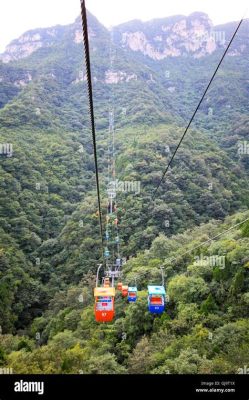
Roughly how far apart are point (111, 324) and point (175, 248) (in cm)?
627

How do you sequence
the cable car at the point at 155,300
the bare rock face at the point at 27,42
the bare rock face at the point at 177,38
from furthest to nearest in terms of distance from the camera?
the bare rock face at the point at 27,42 < the bare rock face at the point at 177,38 < the cable car at the point at 155,300

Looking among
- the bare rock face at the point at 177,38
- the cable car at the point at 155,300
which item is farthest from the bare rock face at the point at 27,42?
the cable car at the point at 155,300

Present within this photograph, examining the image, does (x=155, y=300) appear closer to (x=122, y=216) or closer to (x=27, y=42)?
(x=122, y=216)

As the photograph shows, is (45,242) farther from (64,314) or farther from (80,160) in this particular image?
(80,160)

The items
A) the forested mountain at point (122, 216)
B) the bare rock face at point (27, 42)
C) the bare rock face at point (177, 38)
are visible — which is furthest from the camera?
the bare rock face at point (27, 42)

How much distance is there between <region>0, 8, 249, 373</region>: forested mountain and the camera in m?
14.7

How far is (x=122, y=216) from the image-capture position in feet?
94.7

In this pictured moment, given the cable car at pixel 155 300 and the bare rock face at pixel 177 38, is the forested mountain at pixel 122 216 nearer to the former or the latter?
the cable car at pixel 155 300

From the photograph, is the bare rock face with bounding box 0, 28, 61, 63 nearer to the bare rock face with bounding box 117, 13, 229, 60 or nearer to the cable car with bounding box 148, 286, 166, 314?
the bare rock face with bounding box 117, 13, 229, 60

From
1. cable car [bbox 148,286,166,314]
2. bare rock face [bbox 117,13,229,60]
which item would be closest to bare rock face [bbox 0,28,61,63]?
bare rock face [bbox 117,13,229,60]

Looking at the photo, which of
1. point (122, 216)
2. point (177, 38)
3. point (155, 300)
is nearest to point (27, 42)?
point (177, 38)

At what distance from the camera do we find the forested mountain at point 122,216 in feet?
48.3

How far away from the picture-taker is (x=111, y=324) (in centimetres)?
1827
